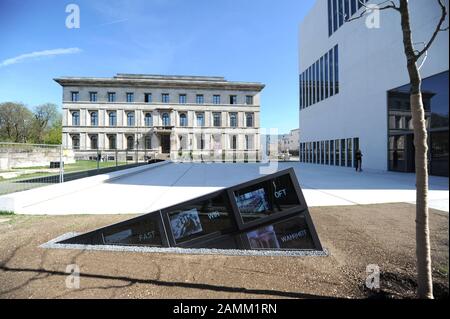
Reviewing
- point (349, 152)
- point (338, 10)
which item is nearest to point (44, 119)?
point (338, 10)

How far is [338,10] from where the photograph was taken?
22.8 metres

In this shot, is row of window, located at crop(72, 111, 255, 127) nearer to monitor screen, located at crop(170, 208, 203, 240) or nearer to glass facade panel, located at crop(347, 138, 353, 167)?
glass facade panel, located at crop(347, 138, 353, 167)

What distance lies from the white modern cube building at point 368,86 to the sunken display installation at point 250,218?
31.2 feet

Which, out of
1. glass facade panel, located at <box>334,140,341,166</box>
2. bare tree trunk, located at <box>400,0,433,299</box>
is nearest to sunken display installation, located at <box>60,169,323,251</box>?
bare tree trunk, located at <box>400,0,433,299</box>

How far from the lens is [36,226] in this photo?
212 inches

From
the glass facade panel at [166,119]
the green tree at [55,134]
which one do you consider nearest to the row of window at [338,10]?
the glass facade panel at [166,119]

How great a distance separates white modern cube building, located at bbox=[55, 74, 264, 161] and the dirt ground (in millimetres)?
46740

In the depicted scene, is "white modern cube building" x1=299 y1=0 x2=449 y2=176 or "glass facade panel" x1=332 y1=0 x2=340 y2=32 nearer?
"white modern cube building" x1=299 y1=0 x2=449 y2=176

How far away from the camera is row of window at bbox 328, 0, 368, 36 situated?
837 inches

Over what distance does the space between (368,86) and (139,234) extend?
880 inches

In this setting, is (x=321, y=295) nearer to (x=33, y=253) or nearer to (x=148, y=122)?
(x=33, y=253)

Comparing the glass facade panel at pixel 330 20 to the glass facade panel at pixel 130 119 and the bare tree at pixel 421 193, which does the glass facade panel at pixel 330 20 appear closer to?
the bare tree at pixel 421 193

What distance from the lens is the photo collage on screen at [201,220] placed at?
4082mm
